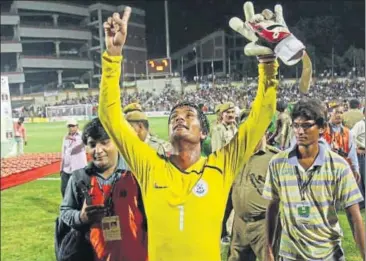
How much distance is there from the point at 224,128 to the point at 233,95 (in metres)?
0.20

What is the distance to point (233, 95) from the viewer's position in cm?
205

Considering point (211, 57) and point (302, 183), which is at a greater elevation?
point (211, 57)

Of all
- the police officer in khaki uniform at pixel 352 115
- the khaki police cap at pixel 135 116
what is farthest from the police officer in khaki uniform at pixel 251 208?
the police officer in khaki uniform at pixel 352 115

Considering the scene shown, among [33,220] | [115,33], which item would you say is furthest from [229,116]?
[33,220]

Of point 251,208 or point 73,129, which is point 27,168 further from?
point 251,208

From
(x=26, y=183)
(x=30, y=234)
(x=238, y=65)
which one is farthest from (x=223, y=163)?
(x=26, y=183)

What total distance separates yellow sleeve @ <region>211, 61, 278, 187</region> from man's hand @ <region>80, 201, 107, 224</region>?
1.06ft

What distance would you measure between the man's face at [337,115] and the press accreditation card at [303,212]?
42.6 inches

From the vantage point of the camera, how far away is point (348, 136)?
232 cm

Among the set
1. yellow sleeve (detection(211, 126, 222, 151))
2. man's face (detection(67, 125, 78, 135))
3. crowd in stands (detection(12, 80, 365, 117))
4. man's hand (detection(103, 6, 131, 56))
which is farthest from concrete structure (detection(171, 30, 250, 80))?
man's face (detection(67, 125, 78, 135))

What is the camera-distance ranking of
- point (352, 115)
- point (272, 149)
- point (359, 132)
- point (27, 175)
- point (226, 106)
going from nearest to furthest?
point (272, 149), point (226, 106), point (352, 115), point (359, 132), point (27, 175)

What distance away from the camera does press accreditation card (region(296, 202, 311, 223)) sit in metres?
1.39

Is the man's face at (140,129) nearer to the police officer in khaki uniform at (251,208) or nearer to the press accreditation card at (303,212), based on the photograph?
the police officer in khaki uniform at (251,208)

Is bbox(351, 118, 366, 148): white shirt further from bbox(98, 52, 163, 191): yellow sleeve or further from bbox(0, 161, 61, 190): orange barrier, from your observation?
bbox(0, 161, 61, 190): orange barrier
